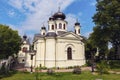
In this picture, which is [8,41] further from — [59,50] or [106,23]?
[106,23]

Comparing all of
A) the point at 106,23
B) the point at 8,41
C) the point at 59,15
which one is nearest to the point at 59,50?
the point at 59,15

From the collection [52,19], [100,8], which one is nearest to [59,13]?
[52,19]

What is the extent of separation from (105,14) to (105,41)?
4.91 meters

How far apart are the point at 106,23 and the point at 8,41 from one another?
20.5 m

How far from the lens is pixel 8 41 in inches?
1550

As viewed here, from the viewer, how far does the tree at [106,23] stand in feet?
106

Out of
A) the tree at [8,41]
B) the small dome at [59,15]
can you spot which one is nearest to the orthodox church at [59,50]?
the small dome at [59,15]

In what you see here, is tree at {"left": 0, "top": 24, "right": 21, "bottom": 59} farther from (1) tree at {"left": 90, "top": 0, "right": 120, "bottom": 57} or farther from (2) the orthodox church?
(1) tree at {"left": 90, "top": 0, "right": 120, "bottom": 57}

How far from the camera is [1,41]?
38500 millimetres

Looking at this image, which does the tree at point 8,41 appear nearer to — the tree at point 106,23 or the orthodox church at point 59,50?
the orthodox church at point 59,50

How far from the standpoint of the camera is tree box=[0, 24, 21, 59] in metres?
38.8

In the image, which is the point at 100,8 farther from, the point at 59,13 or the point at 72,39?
the point at 59,13

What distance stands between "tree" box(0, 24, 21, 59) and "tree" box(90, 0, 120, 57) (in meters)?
17.5

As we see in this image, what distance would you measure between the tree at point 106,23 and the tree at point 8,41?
17462 mm
